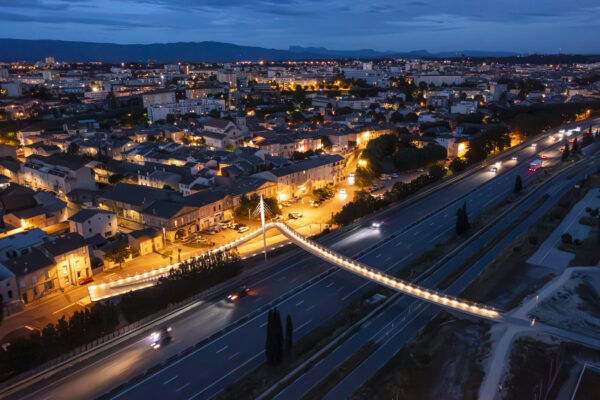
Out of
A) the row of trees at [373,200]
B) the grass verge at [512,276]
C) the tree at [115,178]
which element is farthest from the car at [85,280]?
the grass verge at [512,276]

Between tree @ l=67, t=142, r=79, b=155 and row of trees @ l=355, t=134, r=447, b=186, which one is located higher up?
tree @ l=67, t=142, r=79, b=155

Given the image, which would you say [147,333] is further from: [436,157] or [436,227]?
[436,157]

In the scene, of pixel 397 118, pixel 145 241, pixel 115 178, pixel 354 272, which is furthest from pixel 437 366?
pixel 397 118

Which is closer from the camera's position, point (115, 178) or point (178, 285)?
point (178, 285)

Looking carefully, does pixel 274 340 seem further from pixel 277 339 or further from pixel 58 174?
pixel 58 174

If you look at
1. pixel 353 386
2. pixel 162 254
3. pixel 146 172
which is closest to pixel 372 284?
pixel 353 386

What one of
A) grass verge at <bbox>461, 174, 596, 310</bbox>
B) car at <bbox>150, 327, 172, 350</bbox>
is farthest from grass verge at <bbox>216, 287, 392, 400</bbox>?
grass verge at <bbox>461, 174, 596, 310</bbox>

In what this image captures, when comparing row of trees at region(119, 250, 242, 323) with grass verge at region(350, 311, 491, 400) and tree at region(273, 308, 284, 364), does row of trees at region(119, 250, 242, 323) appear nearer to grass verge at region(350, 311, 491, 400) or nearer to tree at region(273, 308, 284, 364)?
tree at region(273, 308, 284, 364)

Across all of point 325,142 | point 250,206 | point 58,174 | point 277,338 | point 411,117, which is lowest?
point 277,338
